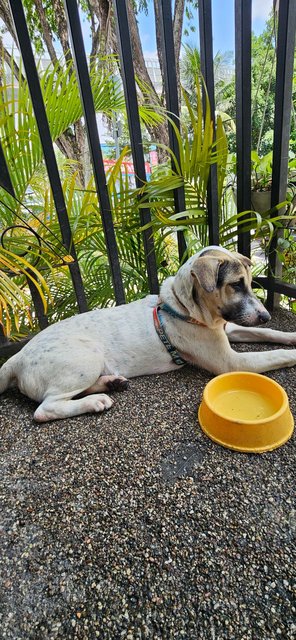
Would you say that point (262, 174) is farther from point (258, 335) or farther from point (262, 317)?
point (262, 317)

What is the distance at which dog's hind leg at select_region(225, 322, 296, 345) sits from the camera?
221 centimetres

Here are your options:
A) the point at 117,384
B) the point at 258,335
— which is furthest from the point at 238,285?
the point at 117,384


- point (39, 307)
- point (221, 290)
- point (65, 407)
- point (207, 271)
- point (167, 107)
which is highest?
point (167, 107)

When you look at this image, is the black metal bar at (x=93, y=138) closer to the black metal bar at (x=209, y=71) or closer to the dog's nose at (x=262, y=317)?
the black metal bar at (x=209, y=71)

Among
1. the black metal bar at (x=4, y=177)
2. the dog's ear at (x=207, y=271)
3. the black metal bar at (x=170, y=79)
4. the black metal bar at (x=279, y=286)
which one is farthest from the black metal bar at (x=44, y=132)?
the black metal bar at (x=279, y=286)

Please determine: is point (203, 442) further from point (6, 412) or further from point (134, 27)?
point (134, 27)

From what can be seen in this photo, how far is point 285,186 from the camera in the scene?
241 centimetres

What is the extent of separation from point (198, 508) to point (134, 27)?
602cm

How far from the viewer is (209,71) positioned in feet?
7.15

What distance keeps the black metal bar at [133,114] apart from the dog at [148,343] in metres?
0.42

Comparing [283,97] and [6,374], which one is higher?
[283,97]

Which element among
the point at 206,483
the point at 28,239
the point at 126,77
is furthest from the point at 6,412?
the point at 126,77

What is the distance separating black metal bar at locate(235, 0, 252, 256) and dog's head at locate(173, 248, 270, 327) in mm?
812

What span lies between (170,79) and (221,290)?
1.30 m
